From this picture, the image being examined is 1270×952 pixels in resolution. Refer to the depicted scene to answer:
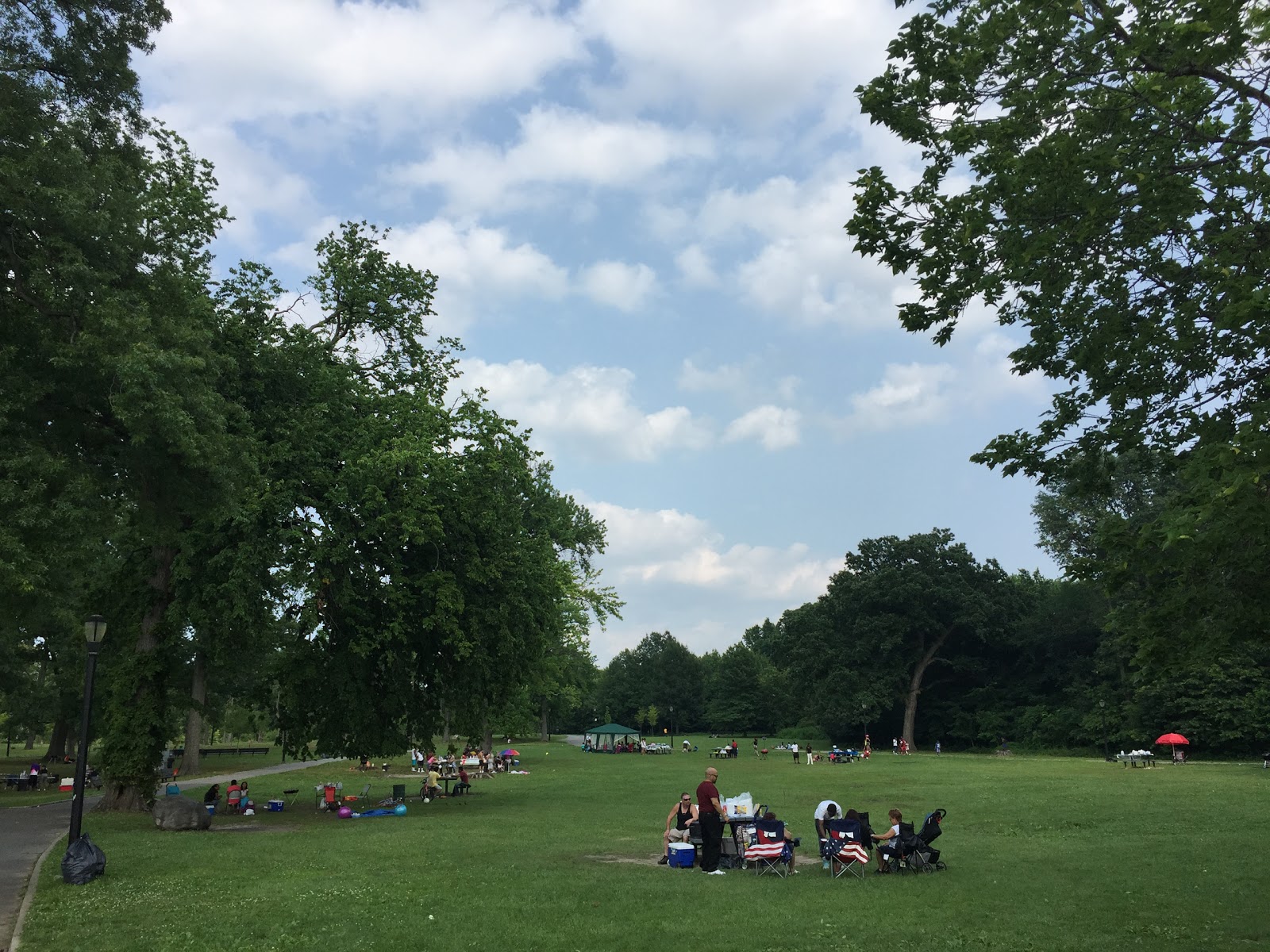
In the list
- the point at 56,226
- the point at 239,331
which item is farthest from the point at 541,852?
the point at 239,331

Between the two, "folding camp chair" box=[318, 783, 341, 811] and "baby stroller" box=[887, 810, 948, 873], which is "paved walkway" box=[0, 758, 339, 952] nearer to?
"folding camp chair" box=[318, 783, 341, 811]

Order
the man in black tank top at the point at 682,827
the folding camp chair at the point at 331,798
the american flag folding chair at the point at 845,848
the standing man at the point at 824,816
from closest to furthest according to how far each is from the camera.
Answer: the american flag folding chair at the point at 845,848 → the standing man at the point at 824,816 → the man in black tank top at the point at 682,827 → the folding camp chair at the point at 331,798

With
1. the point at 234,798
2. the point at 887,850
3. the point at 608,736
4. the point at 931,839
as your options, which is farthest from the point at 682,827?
the point at 608,736

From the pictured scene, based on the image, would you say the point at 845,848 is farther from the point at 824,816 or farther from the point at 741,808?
the point at 741,808

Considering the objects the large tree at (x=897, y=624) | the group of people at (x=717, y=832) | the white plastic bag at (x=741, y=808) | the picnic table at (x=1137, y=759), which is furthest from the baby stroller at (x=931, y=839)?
the large tree at (x=897, y=624)

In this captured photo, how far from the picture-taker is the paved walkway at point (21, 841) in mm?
11352

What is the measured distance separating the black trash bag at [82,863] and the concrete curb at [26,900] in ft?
1.42

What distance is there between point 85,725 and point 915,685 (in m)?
62.5

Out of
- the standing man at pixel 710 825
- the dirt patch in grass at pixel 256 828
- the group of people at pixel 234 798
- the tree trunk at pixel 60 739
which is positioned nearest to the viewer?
the standing man at pixel 710 825

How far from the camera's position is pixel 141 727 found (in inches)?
866

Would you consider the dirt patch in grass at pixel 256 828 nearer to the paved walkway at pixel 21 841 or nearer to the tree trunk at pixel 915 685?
the paved walkway at pixel 21 841

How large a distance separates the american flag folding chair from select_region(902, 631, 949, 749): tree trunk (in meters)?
56.1

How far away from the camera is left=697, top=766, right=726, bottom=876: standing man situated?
13.6m

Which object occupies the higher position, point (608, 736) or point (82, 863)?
point (82, 863)
